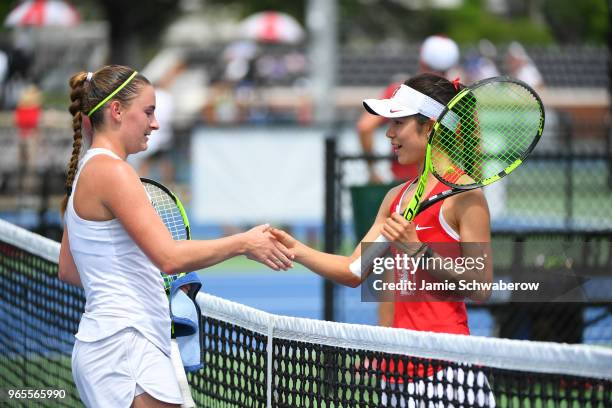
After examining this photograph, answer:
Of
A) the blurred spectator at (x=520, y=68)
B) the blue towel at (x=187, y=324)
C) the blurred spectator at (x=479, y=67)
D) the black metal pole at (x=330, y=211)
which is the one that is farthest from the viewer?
the blurred spectator at (x=479, y=67)

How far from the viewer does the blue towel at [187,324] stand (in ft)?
14.3

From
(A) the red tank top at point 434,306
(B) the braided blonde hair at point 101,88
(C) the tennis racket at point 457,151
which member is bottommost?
(A) the red tank top at point 434,306

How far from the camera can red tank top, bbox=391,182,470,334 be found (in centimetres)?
445

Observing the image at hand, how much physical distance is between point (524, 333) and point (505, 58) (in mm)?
16677

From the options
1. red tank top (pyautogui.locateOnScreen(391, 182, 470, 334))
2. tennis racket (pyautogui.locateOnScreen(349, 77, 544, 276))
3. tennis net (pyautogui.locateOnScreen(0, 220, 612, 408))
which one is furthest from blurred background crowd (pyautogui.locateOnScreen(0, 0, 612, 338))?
red tank top (pyautogui.locateOnScreen(391, 182, 470, 334))

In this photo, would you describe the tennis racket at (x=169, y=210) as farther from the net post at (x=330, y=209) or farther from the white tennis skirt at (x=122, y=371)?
the net post at (x=330, y=209)

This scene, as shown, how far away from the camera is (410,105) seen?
4.64 metres

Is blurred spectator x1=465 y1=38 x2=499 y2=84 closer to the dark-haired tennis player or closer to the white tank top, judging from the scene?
the dark-haired tennis player

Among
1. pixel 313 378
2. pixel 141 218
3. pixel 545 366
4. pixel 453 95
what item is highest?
pixel 453 95

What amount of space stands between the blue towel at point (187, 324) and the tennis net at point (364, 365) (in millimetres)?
283

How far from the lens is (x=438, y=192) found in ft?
14.9

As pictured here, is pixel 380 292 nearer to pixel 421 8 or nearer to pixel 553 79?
pixel 553 79

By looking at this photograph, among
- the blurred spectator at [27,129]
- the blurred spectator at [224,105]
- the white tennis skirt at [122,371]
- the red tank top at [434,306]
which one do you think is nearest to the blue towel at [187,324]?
the white tennis skirt at [122,371]

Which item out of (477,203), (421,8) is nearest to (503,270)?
(477,203)
